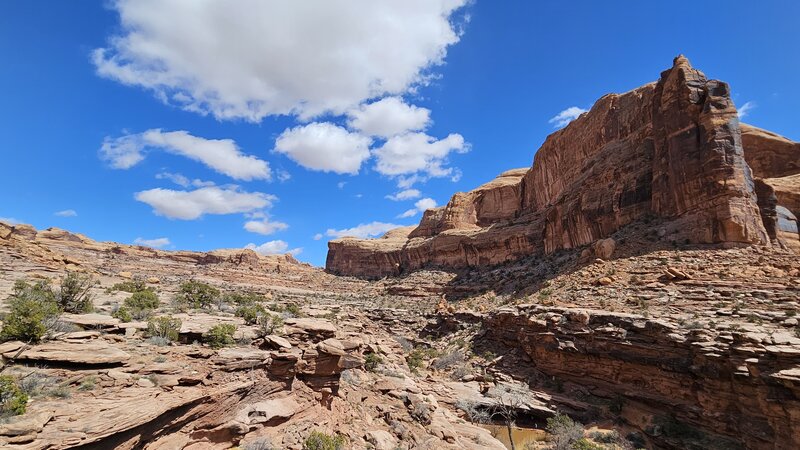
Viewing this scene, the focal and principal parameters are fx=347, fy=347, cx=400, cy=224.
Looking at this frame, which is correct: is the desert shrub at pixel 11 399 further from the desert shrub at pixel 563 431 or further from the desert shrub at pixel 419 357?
the desert shrub at pixel 419 357

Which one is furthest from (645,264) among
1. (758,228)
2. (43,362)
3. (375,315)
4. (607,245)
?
(43,362)

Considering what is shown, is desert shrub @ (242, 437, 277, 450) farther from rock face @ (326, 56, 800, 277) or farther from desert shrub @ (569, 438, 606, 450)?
rock face @ (326, 56, 800, 277)

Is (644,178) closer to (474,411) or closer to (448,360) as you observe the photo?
(448,360)

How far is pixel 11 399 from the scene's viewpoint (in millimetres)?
6262

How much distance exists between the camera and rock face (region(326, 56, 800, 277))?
934 inches

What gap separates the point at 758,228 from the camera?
2292cm

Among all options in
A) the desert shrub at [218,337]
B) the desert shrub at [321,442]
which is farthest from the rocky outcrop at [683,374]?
the desert shrub at [218,337]

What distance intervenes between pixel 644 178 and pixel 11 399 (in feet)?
126

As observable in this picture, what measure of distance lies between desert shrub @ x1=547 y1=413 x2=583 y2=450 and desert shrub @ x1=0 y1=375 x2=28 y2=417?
Result: 17529 mm

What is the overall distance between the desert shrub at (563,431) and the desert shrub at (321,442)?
33.2ft

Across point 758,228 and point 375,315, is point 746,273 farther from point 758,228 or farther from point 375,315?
point 375,315

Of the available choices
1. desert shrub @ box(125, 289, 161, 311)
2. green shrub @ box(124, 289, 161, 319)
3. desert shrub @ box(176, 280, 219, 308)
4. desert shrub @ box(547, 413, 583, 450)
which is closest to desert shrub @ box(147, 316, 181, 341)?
green shrub @ box(124, 289, 161, 319)

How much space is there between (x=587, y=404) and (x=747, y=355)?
7.52 m

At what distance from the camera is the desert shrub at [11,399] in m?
6.15
